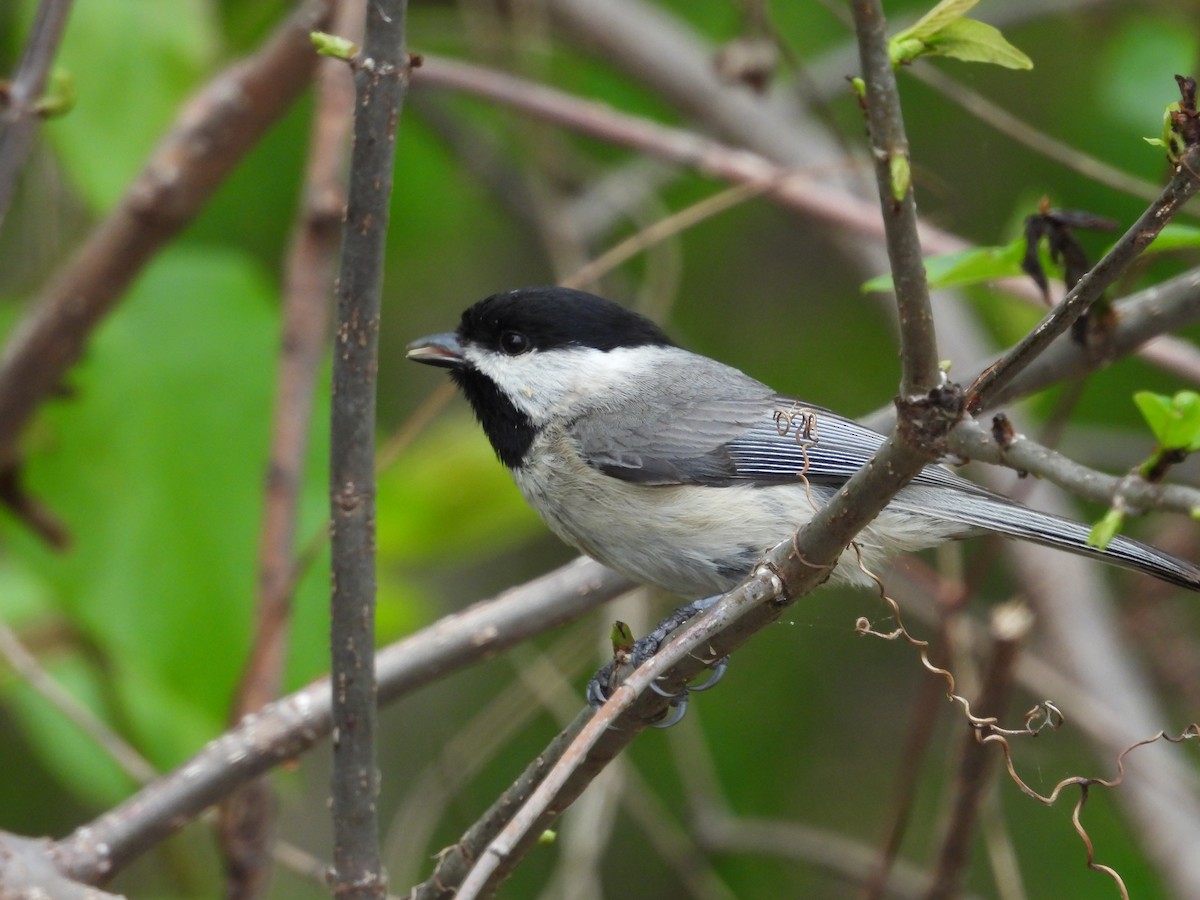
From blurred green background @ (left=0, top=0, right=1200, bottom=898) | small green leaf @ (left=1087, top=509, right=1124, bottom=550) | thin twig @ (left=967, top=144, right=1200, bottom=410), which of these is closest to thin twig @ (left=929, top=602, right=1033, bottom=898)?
blurred green background @ (left=0, top=0, right=1200, bottom=898)

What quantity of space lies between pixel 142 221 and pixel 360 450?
56.5 inches

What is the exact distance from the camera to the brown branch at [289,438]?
7.29ft

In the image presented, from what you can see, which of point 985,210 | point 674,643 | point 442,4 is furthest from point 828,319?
point 674,643

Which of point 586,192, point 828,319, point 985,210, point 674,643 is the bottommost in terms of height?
point 674,643

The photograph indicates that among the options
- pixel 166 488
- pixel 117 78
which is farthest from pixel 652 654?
pixel 117 78

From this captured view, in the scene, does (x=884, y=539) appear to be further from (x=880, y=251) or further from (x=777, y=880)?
(x=777, y=880)

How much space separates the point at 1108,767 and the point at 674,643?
1.99 meters

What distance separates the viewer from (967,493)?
2195 millimetres

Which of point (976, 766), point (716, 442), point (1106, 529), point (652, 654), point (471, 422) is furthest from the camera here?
point (471, 422)

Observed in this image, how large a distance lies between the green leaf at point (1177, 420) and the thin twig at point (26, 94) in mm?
1606

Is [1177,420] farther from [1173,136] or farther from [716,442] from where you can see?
[716,442]

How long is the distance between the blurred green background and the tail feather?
338 mm

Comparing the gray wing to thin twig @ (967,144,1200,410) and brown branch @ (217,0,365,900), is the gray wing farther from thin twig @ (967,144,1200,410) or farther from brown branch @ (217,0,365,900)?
thin twig @ (967,144,1200,410)

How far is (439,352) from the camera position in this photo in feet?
7.75
